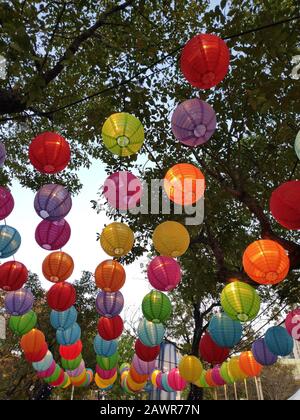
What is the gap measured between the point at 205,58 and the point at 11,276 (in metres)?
4.62

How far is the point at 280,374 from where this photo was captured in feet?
108

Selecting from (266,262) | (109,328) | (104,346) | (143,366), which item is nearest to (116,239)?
(266,262)

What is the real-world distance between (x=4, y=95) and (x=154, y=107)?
283 cm

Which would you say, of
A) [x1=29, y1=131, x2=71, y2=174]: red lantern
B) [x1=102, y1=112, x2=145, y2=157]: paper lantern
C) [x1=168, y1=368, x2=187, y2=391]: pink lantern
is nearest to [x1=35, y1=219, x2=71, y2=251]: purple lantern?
[x1=29, y1=131, x2=71, y2=174]: red lantern

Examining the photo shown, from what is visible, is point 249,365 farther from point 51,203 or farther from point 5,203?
point 5,203

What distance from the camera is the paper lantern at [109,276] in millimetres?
5875

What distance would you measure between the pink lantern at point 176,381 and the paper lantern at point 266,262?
7.69 meters

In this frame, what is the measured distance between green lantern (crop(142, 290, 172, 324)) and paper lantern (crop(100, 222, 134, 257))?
159cm

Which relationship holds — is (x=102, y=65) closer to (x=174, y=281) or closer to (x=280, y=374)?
(x=174, y=281)

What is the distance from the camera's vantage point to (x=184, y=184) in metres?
4.37

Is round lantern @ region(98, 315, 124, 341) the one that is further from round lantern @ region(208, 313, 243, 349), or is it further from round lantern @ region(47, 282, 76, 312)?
round lantern @ region(208, 313, 243, 349)

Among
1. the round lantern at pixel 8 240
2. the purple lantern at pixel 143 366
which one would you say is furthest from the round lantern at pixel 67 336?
the round lantern at pixel 8 240

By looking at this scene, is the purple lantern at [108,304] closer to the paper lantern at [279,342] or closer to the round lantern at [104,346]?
the round lantern at [104,346]
